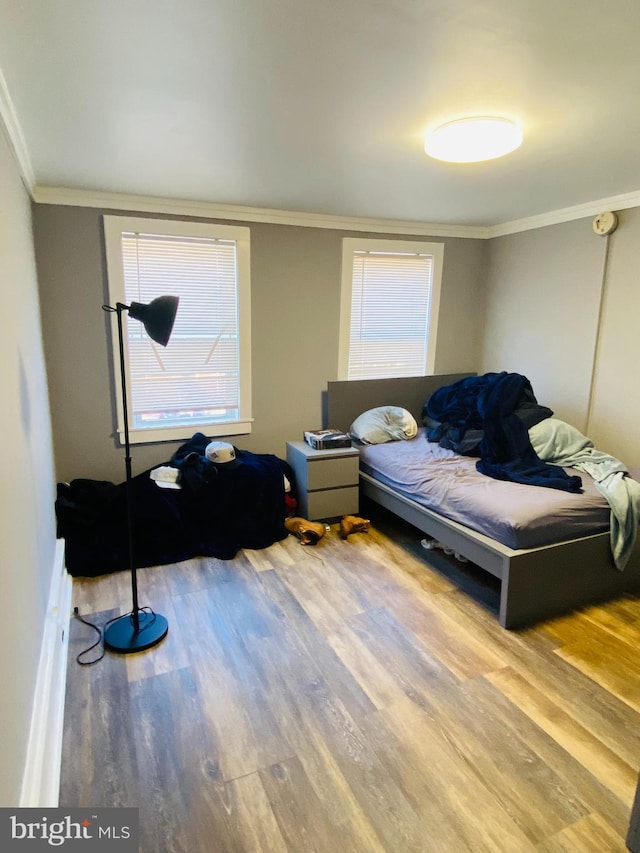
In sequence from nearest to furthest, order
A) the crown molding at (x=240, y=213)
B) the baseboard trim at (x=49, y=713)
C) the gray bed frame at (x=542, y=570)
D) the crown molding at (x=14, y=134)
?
the baseboard trim at (x=49, y=713), the crown molding at (x=14, y=134), the gray bed frame at (x=542, y=570), the crown molding at (x=240, y=213)

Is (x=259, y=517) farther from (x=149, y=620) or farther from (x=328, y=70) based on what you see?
(x=328, y=70)

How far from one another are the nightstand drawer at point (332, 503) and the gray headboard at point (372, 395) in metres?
0.72

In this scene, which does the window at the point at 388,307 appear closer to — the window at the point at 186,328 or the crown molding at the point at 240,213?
the crown molding at the point at 240,213

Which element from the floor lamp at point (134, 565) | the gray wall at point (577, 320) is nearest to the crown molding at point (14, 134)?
the floor lamp at point (134, 565)

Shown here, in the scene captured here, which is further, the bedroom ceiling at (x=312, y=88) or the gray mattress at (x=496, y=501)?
the gray mattress at (x=496, y=501)

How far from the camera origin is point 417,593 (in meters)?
2.83

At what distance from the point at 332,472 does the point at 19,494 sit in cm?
227

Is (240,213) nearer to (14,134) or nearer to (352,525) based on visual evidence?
(14,134)

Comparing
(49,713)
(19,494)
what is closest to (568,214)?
(19,494)

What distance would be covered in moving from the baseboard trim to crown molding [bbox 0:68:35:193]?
2.03 m

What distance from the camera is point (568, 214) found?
12.3 feet

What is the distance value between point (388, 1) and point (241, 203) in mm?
2354

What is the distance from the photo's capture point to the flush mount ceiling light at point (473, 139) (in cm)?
208

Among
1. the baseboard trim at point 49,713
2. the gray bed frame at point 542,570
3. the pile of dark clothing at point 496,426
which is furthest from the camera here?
the pile of dark clothing at point 496,426
